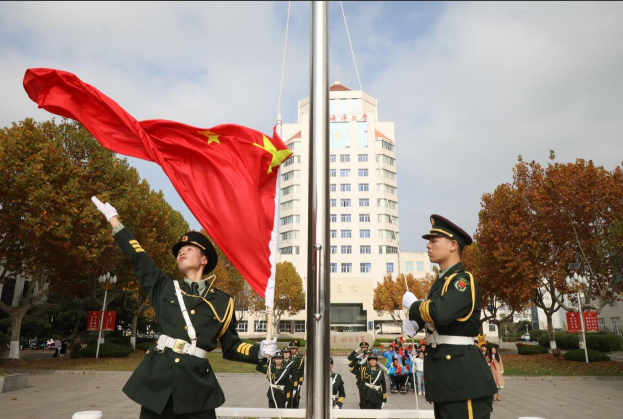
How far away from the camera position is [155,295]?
3844 millimetres

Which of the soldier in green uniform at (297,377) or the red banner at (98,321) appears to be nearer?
the soldier in green uniform at (297,377)

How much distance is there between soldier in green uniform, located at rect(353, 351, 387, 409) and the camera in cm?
1027

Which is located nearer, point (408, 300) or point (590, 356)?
point (408, 300)

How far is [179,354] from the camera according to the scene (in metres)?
3.54

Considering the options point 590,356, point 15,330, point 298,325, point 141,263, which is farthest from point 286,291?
point 141,263

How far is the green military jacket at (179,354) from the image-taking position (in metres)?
3.38

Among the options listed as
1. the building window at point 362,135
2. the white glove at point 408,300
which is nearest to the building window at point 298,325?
the building window at point 362,135

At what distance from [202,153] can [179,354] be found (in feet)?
8.08

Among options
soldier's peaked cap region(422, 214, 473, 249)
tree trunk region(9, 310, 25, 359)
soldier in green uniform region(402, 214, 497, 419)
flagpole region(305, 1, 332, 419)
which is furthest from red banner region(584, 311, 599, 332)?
tree trunk region(9, 310, 25, 359)

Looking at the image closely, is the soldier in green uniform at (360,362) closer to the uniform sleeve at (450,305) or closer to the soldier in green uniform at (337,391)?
the soldier in green uniform at (337,391)

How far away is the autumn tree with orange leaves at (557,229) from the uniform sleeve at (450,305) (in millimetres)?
21143

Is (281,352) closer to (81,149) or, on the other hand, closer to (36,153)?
(36,153)

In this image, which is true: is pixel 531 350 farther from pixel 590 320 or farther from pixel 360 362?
pixel 360 362

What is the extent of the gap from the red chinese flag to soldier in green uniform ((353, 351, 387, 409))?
714cm
